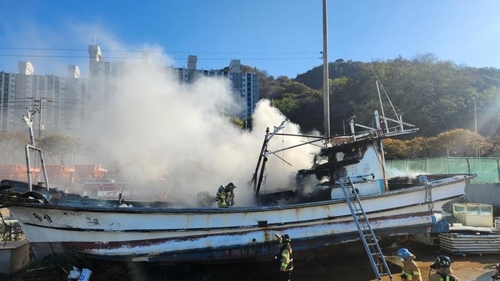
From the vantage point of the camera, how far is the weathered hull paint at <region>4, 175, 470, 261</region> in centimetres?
726

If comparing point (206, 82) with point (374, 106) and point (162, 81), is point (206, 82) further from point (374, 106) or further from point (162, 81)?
point (374, 106)

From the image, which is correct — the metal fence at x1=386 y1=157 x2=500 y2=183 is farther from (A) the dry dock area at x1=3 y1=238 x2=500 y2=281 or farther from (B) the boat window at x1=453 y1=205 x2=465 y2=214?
(A) the dry dock area at x1=3 y1=238 x2=500 y2=281

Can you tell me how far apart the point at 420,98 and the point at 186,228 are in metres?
40.3

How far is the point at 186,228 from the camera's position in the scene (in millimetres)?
7523

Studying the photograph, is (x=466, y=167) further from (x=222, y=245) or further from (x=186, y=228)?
(x=186, y=228)

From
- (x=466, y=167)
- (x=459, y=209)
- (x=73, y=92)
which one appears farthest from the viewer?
(x=73, y=92)

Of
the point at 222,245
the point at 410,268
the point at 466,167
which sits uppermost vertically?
the point at 466,167

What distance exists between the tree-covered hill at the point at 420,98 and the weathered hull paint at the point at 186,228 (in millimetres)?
20891

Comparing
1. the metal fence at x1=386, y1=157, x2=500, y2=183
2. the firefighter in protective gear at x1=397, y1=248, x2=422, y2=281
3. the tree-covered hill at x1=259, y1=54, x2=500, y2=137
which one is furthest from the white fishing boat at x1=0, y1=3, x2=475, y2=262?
the tree-covered hill at x1=259, y1=54, x2=500, y2=137

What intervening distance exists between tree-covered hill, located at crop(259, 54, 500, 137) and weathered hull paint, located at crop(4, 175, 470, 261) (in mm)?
20891

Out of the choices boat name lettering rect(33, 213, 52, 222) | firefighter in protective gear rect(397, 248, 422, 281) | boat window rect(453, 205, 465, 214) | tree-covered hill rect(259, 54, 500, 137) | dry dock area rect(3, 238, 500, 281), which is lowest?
dry dock area rect(3, 238, 500, 281)

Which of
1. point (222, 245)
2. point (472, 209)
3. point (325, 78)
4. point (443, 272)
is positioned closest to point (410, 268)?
point (443, 272)

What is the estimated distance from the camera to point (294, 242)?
8.00 m

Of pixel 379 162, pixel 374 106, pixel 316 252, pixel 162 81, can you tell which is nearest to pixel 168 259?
pixel 316 252
